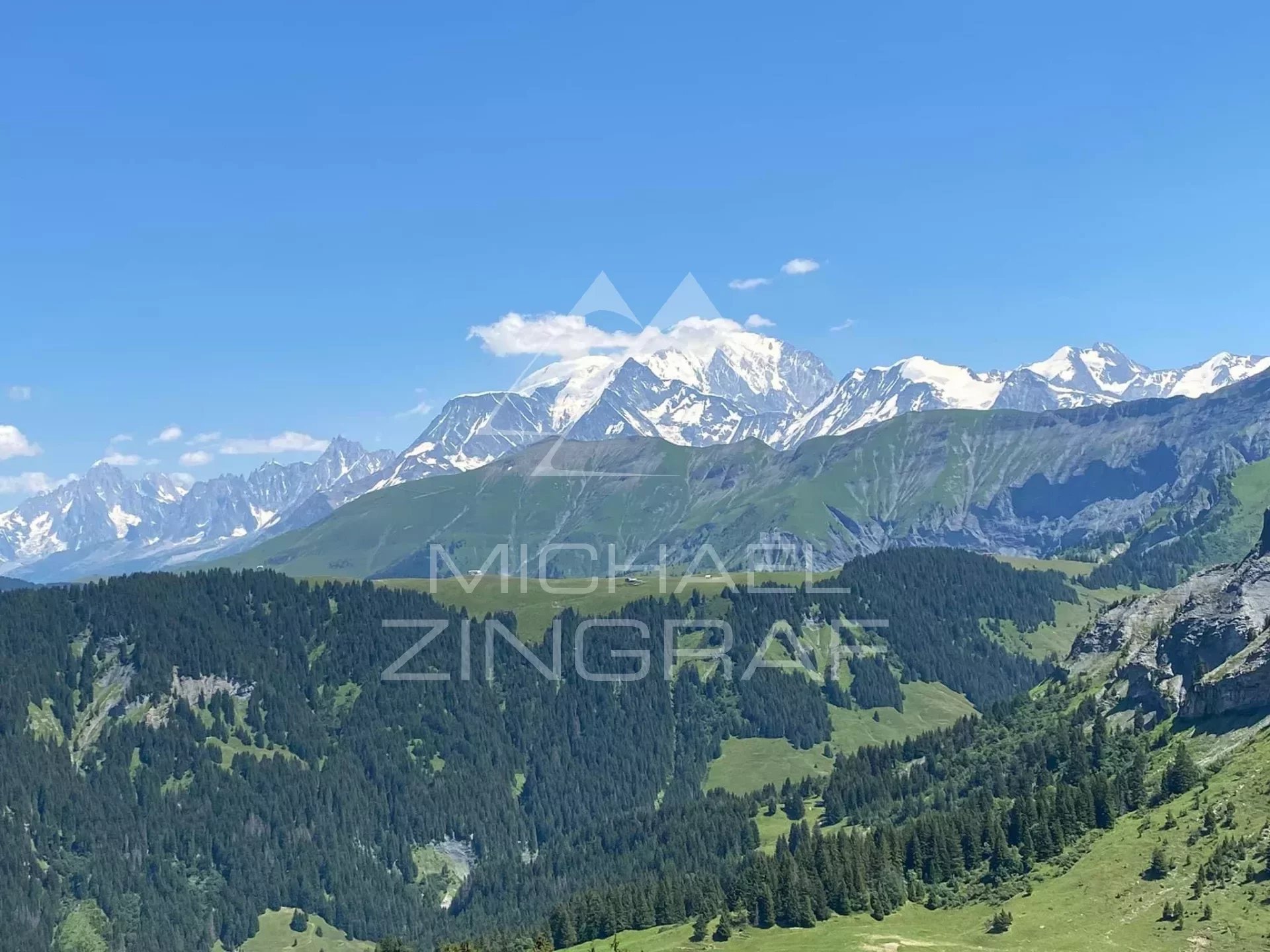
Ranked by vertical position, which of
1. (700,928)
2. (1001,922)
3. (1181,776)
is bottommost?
(700,928)

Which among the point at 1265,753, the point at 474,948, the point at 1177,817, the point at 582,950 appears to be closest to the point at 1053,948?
the point at 1177,817

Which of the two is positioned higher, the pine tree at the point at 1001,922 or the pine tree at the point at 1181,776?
the pine tree at the point at 1181,776

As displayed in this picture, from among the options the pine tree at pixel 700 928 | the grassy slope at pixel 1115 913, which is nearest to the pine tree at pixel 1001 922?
the grassy slope at pixel 1115 913

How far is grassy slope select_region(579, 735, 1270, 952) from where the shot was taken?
14112 cm

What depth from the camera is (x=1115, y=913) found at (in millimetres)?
151250

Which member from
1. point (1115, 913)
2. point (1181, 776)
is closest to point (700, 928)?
point (1115, 913)

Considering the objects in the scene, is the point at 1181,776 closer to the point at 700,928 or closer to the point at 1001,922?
the point at 1001,922

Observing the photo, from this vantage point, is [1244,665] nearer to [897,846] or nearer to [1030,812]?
[1030,812]

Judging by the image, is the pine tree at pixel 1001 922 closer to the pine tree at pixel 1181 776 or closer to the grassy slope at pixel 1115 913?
the grassy slope at pixel 1115 913

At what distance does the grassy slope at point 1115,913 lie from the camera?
5556 inches

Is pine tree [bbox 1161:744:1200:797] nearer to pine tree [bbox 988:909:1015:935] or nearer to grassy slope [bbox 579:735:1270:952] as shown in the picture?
grassy slope [bbox 579:735:1270:952]

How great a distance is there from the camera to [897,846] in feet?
619

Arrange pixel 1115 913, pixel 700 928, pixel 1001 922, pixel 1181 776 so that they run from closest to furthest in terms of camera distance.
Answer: pixel 1115 913 → pixel 1001 922 → pixel 1181 776 → pixel 700 928

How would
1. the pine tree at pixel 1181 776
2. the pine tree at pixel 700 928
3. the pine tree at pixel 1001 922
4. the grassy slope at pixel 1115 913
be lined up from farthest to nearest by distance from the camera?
the pine tree at pixel 1181 776
the pine tree at pixel 700 928
the pine tree at pixel 1001 922
the grassy slope at pixel 1115 913
